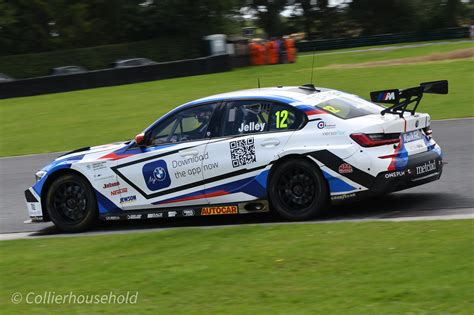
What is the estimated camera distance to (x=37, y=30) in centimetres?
5216

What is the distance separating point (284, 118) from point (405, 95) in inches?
52.1

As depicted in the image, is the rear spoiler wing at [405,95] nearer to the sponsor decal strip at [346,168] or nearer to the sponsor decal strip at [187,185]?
the sponsor decal strip at [346,168]

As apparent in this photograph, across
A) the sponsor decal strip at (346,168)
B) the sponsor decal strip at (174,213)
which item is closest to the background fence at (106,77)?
the sponsor decal strip at (174,213)

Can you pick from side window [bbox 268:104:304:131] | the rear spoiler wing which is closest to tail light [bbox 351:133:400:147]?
the rear spoiler wing

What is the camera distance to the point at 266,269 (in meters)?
6.39

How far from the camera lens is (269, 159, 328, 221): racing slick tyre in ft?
27.7

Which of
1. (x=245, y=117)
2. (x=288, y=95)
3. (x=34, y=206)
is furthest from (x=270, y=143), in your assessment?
(x=34, y=206)

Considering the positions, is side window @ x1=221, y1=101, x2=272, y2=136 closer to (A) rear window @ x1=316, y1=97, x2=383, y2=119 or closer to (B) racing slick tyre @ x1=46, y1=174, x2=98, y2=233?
(A) rear window @ x1=316, y1=97, x2=383, y2=119

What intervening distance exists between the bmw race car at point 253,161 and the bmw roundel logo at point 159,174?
→ 1 cm

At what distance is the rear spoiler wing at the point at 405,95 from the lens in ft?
28.5

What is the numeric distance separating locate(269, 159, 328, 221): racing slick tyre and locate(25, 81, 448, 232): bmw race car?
0.01 meters

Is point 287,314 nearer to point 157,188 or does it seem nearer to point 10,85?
point 157,188

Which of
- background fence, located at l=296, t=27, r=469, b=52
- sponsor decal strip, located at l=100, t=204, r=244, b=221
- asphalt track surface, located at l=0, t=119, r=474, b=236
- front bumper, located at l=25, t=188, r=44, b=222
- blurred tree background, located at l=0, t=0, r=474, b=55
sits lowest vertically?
asphalt track surface, located at l=0, t=119, r=474, b=236

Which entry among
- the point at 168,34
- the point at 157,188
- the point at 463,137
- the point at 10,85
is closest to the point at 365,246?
the point at 157,188
